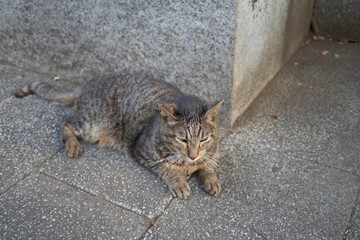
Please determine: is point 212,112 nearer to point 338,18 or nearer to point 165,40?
point 165,40

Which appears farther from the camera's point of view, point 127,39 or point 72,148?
point 127,39

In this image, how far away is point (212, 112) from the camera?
10.4 feet

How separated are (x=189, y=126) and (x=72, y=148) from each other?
1277 millimetres

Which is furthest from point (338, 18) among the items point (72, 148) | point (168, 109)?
point (72, 148)

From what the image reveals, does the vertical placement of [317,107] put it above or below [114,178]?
below

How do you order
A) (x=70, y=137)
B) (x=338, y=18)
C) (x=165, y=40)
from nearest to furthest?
(x=70, y=137) → (x=165, y=40) → (x=338, y=18)

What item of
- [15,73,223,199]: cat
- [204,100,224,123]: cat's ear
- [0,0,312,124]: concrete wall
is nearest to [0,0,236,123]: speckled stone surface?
[0,0,312,124]: concrete wall

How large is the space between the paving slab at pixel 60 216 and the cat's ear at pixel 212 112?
3.10 ft

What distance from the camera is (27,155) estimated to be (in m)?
Result: 3.78

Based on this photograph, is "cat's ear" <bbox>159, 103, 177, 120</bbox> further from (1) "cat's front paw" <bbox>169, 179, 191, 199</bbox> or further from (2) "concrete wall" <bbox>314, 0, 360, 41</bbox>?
(2) "concrete wall" <bbox>314, 0, 360, 41</bbox>

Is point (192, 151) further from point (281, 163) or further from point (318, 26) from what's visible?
point (318, 26)

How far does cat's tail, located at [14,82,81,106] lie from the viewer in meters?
4.38

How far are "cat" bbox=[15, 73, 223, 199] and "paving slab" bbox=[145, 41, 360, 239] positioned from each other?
0.73ft

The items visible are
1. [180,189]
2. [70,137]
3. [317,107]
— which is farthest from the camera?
[317,107]
